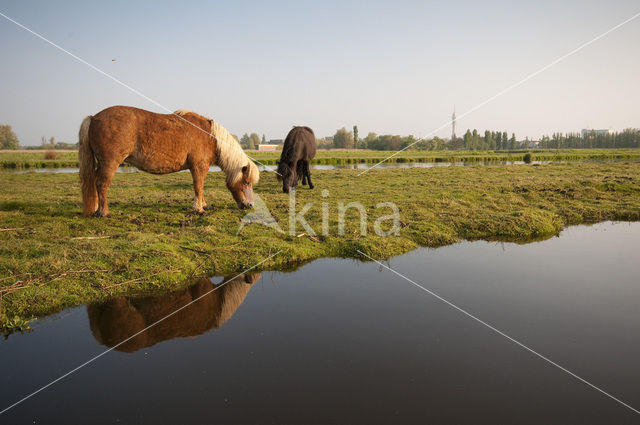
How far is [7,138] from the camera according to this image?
77812 millimetres

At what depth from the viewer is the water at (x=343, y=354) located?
2873 mm

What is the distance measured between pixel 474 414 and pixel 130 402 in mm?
2845

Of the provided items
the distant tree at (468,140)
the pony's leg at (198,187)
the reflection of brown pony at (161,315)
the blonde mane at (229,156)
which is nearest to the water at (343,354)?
the reflection of brown pony at (161,315)

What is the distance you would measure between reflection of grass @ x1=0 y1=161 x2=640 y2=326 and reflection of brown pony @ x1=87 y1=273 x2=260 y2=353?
40 cm

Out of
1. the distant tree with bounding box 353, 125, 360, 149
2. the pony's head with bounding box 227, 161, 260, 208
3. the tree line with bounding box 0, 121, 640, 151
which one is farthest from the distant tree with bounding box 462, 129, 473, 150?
the pony's head with bounding box 227, 161, 260, 208

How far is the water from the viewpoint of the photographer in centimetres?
287

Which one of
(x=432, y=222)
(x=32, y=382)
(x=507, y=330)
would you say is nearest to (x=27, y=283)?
(x=32, y=382)

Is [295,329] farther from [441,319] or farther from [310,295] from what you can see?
[441,319]

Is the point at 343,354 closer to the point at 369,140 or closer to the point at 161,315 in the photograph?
the point at 161,315

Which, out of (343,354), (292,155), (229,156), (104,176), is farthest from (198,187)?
(343,354)

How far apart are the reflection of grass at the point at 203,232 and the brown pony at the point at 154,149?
0.69m

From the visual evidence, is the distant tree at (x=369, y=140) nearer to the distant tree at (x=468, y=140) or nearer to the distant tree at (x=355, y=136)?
the distant tree at (x=355, y=136)

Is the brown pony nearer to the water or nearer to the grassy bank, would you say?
the water

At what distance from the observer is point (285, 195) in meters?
12.8
